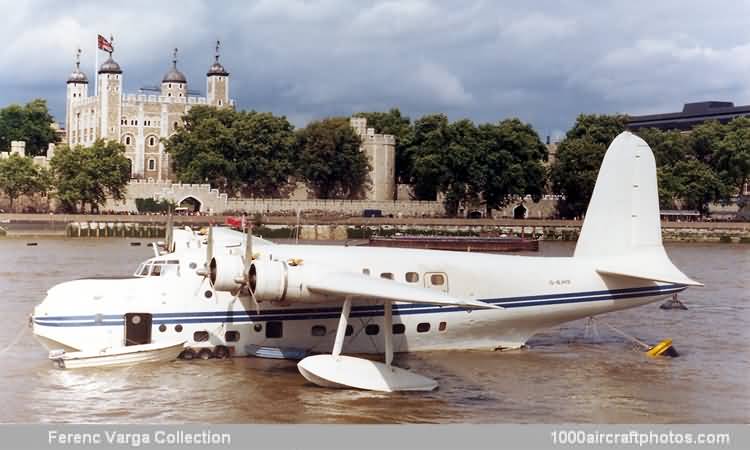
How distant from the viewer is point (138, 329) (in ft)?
68.5

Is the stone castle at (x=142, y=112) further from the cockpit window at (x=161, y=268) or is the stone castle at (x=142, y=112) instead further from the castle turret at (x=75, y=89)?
the cockpit window at (x=161, y=268)

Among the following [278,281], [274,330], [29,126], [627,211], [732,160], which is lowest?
[274,330]

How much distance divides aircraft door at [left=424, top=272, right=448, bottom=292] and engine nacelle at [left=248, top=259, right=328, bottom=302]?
128 inches

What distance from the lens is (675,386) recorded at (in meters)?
21.8

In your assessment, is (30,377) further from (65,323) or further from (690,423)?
(690,423)

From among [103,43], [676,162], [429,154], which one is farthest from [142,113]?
[676,162]

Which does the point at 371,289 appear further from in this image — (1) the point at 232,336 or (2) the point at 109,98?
(2) the point at 109,98

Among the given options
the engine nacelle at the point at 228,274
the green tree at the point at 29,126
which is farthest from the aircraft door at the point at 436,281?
the green tree at the point at 29,126

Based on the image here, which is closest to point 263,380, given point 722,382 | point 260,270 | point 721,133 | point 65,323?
point 260,270

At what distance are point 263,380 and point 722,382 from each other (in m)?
9.82

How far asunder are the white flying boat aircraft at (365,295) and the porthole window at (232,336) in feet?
0.07

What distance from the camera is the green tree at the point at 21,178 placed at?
320 feet

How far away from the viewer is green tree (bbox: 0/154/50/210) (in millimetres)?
97625

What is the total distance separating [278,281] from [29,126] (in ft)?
398
